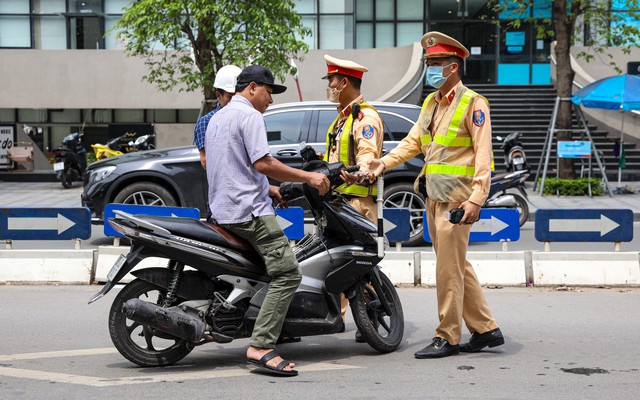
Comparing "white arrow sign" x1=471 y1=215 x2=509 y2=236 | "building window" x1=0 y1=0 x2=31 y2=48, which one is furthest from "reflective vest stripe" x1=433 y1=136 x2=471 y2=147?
"building window" x1=0 y1=0 x2=31 y2=48

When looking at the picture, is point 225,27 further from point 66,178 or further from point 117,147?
point 66,178

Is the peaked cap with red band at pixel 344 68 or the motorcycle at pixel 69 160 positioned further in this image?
the motorcycle at pixel 69 160

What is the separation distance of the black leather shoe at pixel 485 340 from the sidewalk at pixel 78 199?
9105mm

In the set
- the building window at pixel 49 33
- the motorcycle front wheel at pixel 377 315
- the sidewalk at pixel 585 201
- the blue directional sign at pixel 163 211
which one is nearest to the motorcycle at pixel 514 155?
the sidewalk at pixel 585 201

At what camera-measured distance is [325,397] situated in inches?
205

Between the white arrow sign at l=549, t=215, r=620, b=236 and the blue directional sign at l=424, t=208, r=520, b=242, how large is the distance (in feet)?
1.19

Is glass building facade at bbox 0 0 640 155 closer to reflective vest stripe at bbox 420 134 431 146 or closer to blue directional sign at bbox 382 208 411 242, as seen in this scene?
blue directional sign at bbox 382 208 411 242

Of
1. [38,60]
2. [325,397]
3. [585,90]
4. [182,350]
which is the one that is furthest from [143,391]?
[38,60]

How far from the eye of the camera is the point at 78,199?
736 inches

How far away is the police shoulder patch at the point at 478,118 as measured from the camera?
237 inches

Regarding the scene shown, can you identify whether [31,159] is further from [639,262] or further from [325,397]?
[325,397]

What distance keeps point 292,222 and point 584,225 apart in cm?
276

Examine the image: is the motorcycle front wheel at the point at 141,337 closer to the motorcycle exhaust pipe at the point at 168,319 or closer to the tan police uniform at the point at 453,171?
the motorcycle exhaust pipe at the point at 168,319

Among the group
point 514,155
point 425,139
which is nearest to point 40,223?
point 425,139
